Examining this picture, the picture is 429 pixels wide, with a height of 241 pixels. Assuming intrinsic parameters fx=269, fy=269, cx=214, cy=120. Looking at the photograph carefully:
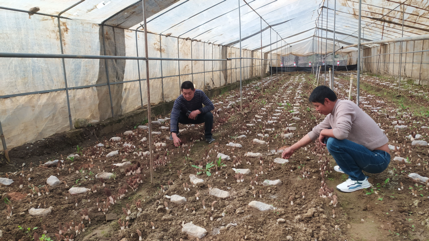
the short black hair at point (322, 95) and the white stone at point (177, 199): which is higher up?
the short black hair at point (322, 95)

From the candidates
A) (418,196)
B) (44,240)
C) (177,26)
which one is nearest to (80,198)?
(44,240)

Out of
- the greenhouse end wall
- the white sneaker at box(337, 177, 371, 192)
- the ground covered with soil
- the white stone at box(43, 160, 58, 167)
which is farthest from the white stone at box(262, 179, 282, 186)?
the greenhouse end wall

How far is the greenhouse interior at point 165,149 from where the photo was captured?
8.99ft

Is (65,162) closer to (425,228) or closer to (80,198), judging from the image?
(80,198)

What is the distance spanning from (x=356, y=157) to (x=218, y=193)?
1658 mm

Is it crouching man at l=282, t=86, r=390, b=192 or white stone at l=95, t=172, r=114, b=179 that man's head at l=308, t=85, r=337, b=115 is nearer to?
crouching man at l=282, t=86, r=390, b=192

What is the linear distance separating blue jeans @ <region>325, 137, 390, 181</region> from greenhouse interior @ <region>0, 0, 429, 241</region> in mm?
13

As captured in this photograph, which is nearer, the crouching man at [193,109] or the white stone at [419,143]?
the white stone at [419,143]

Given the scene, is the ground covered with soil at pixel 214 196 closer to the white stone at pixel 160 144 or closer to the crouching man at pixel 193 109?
the white stone at pixel 160 144

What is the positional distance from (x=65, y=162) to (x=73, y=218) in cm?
194

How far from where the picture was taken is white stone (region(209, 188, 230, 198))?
10.8 feet

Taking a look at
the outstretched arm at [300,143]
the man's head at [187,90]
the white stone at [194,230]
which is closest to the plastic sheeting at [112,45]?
the man's head at [187,90]

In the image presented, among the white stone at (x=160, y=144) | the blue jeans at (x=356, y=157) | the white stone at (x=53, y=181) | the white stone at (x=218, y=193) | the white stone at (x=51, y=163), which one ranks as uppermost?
the blue jeans at (x=356, y=157)

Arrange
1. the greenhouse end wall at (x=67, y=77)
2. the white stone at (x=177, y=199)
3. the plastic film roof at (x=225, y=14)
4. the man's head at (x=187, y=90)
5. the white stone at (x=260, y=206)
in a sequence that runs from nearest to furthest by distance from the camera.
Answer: the white stone at (x=260, y=206)
the white stone at (x=177, y=199)
the greenhouse end wall at (x=67, y=77)
the man's head at (x=187, y=90)
the plastic film roof at (x=225, y=14)
